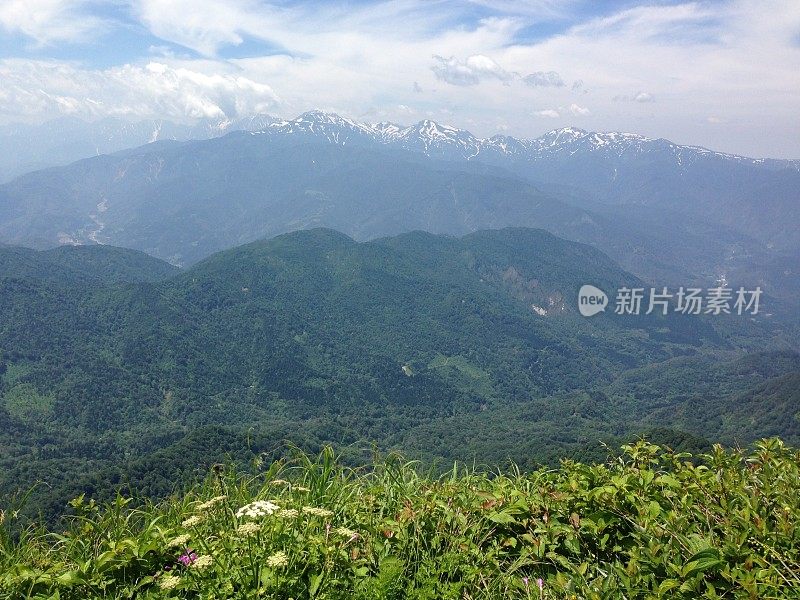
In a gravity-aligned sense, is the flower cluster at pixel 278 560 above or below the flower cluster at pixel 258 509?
below

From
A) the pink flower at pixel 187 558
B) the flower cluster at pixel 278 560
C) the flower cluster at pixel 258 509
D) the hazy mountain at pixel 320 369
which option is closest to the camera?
the flower cluster at pixel 278 560

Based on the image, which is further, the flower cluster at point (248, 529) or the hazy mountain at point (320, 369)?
the hazy mountain at point (320, 369)

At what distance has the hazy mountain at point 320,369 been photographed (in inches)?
3617

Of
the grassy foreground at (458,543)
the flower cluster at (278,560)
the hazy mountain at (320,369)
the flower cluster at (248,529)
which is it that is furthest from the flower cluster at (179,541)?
the hazy mountain at (320,369)

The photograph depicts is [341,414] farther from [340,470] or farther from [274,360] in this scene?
[340,470]

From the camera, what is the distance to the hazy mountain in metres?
91.9

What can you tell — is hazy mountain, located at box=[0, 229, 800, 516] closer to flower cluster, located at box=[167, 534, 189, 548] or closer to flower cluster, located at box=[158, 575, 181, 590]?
flower cluster, located at box=[167, 534, 189, 548]

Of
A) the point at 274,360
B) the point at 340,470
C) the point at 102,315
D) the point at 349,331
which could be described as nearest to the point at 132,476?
the point at 340,470

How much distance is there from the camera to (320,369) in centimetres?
14100

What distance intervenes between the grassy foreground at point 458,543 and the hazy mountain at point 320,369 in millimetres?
44244

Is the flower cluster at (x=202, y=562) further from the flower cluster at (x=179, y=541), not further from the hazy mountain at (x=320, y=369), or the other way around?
the hazy mountain at (x=320, y=369)

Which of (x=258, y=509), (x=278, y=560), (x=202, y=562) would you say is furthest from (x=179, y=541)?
(x=278, y=560)

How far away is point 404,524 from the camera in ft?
8.82

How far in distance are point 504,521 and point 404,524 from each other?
58 cm
